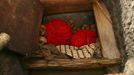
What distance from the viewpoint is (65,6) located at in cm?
324

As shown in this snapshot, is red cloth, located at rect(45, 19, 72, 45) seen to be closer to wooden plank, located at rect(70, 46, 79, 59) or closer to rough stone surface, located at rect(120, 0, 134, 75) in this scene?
wooden plank, located at rect(70, 46, 79, 59)

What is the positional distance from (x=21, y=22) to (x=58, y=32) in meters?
0.67

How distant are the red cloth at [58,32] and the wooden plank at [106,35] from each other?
450mm

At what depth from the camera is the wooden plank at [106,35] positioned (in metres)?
2.66

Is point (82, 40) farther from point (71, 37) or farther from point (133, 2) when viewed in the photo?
point (133, 2)

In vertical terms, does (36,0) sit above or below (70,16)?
above

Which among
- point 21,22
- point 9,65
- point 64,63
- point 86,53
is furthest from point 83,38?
point 9,65

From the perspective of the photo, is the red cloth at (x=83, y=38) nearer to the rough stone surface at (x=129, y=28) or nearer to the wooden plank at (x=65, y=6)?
the wooden plank at (x=65, y=6)

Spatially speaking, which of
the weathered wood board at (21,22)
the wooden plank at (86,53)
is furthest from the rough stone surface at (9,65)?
the wooden plank at (86,53)

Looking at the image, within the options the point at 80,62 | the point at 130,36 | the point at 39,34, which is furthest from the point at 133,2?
the point at 39,34

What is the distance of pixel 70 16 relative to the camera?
342cm

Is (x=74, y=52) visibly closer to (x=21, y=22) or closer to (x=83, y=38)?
(x=83, y=38)

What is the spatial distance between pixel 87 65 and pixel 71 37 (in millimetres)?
581

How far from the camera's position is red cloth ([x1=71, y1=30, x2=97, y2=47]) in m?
2.98
